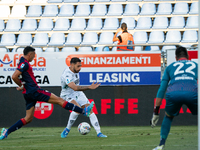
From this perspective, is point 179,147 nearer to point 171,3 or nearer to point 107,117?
point 107,117

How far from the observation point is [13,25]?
15.8 metres

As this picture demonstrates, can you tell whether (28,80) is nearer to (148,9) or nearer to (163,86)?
(163,86)

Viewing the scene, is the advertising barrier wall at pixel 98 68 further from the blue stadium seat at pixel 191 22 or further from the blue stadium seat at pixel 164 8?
the blue stadium seat at pixel 164 8

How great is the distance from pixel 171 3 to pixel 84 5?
401cm

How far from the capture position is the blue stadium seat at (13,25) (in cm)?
1570

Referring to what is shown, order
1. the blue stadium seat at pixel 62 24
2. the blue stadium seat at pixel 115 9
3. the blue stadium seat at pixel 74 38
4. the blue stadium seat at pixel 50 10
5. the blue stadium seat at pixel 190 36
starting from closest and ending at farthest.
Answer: the blue stadium seat at pixel 190 36, the blue stadium seat at pixel 74 38, the blue stadium seat at pixel 62 24, the blue stadium seat at pixel 115 9, the blue stadium seat at pixel 50 10

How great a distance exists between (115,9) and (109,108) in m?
6.46

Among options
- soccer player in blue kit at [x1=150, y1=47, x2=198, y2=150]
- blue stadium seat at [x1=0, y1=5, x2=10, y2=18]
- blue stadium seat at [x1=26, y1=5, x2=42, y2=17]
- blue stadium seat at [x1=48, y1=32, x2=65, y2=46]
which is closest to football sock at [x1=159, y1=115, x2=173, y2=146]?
soccer player in blue kit at [x1=150, y1=47, x2=198, y2=150]

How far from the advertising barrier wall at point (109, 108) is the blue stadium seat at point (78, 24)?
5205 mm

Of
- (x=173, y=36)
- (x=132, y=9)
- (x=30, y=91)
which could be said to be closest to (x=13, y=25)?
(x=132, y=9)

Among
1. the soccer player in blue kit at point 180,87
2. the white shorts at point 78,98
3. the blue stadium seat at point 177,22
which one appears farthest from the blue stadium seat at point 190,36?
the soccer player in blue kit at point 180,87

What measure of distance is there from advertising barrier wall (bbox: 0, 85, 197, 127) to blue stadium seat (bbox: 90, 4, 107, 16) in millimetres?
5969

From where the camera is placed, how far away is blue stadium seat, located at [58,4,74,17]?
1610cm

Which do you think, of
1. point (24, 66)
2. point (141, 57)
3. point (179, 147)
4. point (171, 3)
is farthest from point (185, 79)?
point (171, 3)
